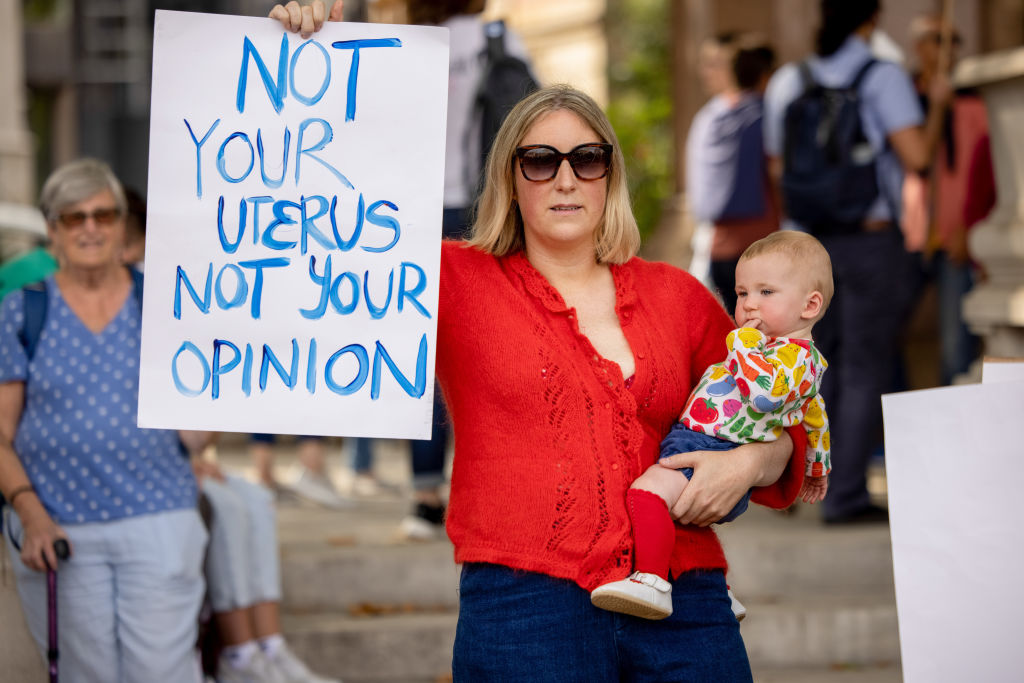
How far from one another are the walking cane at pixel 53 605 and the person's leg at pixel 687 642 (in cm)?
178

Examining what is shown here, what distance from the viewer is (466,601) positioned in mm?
2750

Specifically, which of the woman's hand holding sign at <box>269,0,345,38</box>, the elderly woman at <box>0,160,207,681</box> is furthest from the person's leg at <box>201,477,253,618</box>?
the woman's hand holding sign at <box>269,0,345,38</box>

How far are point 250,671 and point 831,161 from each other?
3130 millimetres

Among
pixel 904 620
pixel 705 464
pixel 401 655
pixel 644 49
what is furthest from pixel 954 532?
pixel 644 49

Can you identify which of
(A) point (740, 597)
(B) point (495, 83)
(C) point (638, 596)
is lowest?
(A) point (740, 597)

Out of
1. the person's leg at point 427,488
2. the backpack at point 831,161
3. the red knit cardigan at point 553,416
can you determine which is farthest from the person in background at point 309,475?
the red knit cardigan at point 553,416

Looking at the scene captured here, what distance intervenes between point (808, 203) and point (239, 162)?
11.1 feet

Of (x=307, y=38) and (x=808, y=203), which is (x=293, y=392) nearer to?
(x=307, y=38)

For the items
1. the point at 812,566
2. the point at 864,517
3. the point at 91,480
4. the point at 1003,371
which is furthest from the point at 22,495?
the point at 864,517

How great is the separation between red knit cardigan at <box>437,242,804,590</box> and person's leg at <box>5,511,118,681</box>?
1544 mm

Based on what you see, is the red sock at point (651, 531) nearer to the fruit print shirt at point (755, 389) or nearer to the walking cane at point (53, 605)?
the fruit print shirt at point (755, 389)

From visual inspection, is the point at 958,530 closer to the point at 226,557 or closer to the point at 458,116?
the point at 226,557

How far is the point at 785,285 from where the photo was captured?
282 centimetres

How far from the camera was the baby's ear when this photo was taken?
2.84 meters
